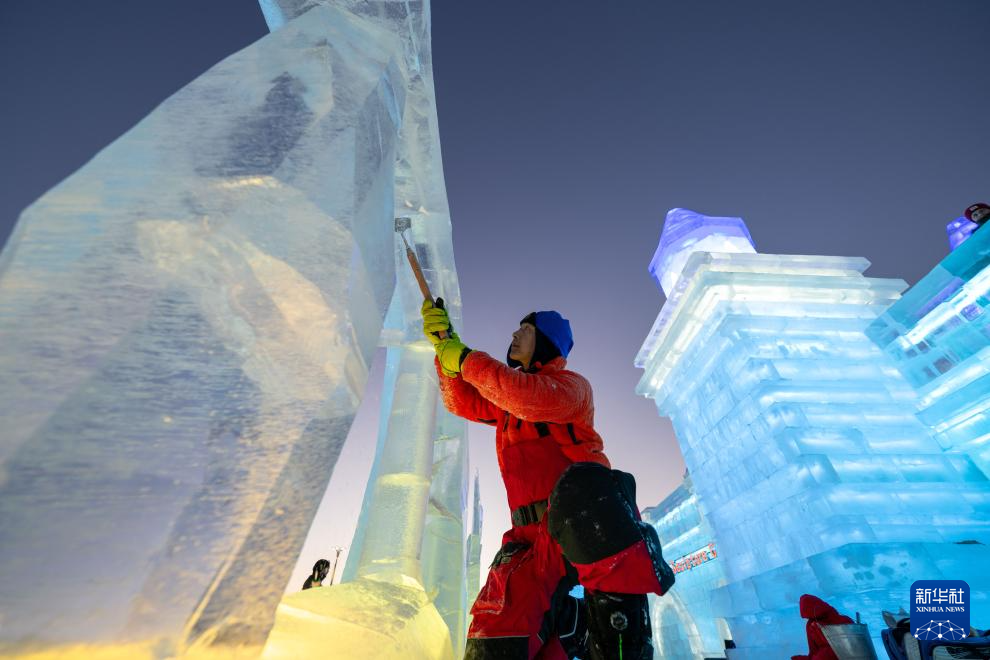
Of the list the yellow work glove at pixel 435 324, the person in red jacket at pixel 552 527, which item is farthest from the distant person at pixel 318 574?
the yellow work glove at pixel 435 324

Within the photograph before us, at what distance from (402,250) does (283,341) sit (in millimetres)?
3120

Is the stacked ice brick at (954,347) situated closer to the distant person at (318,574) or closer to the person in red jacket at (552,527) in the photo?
the person in red jacket at (552,527)

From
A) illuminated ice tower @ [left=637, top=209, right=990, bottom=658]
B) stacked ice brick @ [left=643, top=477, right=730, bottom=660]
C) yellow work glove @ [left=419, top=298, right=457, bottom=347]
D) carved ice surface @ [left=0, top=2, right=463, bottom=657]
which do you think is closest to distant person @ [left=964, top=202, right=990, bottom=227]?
illuminated ice tower @ [left=637, top=209, right=990, bottom=658]

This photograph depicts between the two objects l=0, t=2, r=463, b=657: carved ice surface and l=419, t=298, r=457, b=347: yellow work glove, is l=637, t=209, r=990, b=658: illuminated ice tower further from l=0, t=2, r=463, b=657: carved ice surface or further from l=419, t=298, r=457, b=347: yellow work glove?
l=0, t=2, r=463, b=657: carved ice surface

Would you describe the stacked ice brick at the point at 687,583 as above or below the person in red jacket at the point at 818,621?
above

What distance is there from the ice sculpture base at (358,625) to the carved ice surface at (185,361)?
518mm

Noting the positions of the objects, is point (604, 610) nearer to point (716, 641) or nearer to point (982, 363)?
point (982, 363)

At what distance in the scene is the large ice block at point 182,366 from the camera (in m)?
0.77

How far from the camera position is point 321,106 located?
4.91 ft

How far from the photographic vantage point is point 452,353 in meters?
2.51

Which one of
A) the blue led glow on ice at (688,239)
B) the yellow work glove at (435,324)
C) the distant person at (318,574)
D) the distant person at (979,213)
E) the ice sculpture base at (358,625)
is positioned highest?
the blue led glow on ice at (688,239)

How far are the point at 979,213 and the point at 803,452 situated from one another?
4.30 metres

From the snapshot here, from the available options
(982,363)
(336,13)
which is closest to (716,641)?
(982,363)

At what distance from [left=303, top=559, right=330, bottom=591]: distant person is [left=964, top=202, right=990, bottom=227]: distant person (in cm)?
1130
